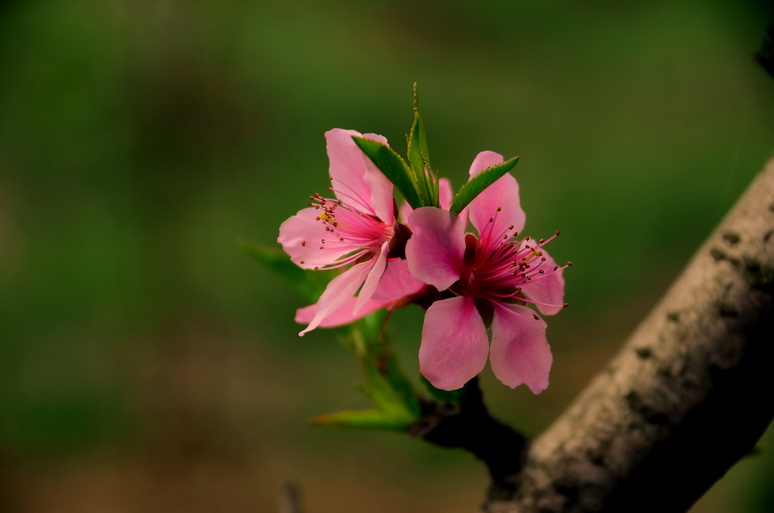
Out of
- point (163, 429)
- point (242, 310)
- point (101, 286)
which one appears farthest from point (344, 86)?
point (163, 429)

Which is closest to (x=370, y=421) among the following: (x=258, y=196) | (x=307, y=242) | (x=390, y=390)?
(x=390, y=390)

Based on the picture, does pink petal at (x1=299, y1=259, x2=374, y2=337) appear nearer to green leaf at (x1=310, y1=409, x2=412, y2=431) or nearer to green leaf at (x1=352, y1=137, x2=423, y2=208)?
green leaf at (x1=352, y1=137, x2=423, y2=208)

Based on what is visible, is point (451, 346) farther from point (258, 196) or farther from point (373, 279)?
point (258, 196)

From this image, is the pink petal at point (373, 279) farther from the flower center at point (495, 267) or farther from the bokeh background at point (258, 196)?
the bokeh background at point (258, 196)

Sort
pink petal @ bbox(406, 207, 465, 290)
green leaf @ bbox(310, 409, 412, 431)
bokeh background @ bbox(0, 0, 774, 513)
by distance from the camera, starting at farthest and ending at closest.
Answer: bokeh background @ bbox(0, 0, 774, 513) → green leaf @ bbox(310, 409, 412, 431) → pink petal @ bbox(406, 207, 465, 290)

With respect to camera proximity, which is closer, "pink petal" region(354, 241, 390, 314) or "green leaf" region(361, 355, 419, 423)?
"pink petal" region(354, 241, 390, 314)

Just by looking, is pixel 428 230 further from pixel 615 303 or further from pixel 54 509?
pixel 54 509

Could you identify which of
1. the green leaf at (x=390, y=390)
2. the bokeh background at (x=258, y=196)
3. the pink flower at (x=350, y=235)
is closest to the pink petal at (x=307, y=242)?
the pink flower at (x=350, y=235)

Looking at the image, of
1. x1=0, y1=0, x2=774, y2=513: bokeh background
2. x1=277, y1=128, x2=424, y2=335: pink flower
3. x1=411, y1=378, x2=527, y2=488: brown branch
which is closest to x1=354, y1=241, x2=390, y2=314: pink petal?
x1=277, y1=128, x2=424, y2=335: pink flower
